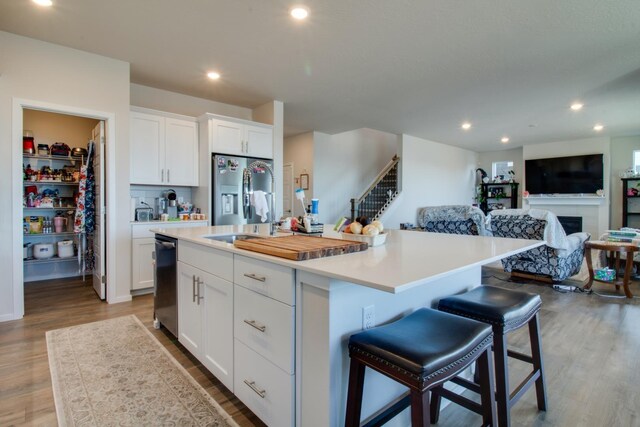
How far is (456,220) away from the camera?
5223 mm

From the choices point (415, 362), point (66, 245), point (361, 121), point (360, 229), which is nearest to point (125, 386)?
point (360, 229)

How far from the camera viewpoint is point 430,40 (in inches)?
122

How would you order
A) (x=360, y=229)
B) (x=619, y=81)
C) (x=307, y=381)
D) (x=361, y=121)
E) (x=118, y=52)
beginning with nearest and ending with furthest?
(x=307, y=381), (x=360, y=229), (x=118, y=52), (x=619, y=81), (x=361, y=121)

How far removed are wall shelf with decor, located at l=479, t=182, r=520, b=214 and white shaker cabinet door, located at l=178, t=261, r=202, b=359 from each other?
934 cm

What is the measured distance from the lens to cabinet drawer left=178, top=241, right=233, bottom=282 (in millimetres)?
1812

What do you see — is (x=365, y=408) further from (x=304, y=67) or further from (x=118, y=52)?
(x=118, y=52)

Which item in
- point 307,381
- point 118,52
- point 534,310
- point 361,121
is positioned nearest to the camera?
point 307,381

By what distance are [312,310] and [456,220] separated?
14.9ft

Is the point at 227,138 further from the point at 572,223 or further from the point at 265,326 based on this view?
the point at 572,223

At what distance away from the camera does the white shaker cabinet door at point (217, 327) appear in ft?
5.93

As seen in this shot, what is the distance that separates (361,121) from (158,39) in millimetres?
3932

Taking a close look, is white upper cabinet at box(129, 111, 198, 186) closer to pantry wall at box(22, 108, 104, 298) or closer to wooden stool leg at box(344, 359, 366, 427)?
pantry wall at box(22, 108, 104, 298)

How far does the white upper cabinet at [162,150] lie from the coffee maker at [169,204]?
25 centimetres

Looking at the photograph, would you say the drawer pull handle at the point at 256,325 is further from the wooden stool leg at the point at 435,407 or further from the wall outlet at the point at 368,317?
the wooden stool leg at the point at 435,407
